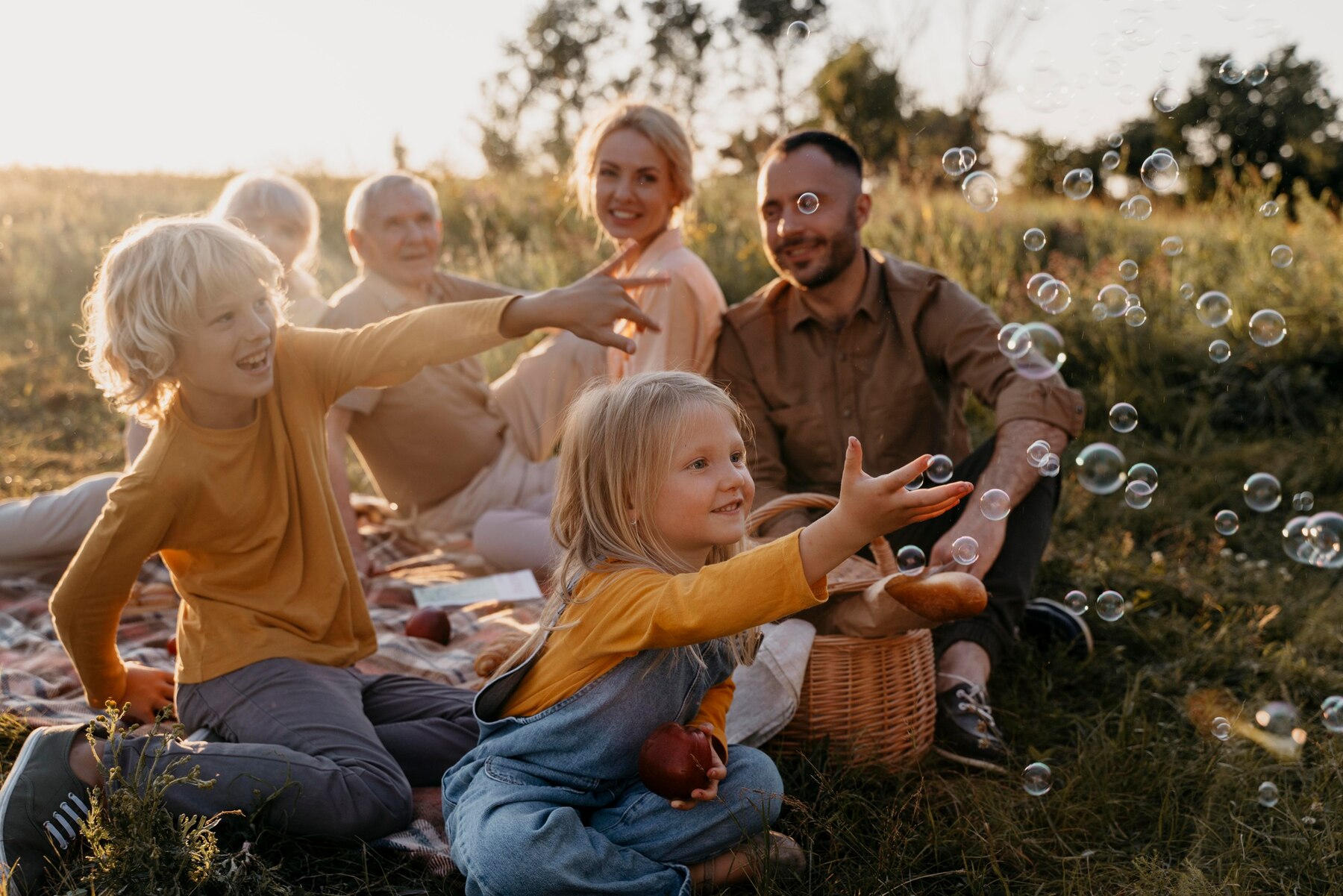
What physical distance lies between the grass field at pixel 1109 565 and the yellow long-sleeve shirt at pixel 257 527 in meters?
0.51

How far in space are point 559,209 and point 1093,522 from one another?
6105 mm

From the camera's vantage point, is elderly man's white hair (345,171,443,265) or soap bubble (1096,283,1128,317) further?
elderly man's white hair (345,171,443,265)

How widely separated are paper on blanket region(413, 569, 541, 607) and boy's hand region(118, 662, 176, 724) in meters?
1.03

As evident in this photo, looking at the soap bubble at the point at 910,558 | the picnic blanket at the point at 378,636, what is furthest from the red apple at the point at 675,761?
the soap bubble at the point at 910,558

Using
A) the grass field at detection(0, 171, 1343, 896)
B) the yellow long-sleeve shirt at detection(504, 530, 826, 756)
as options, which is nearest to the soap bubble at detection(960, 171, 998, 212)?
the grass field at detection(0, 171, 1343, 896)

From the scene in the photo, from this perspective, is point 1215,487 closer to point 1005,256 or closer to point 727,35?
point 1005,256

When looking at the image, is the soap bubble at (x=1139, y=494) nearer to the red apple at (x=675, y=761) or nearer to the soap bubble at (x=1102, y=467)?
the soap bubble at (x=1102, y=467)

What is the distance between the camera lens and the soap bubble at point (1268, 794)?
2430mm

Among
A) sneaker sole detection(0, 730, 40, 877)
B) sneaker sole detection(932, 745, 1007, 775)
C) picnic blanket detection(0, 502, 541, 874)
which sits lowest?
sneaker sole detection(932, 745, 1007, 775)

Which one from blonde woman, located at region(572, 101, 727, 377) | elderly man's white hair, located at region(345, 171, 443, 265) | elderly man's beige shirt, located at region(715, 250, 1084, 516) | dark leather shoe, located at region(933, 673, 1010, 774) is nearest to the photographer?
dark leather shoe, located at region(933, 673, 1010, 774)

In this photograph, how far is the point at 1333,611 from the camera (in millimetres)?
3650

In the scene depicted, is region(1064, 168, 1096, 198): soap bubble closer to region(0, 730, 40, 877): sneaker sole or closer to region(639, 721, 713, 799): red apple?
region(639, 721, 713, 799): red apple

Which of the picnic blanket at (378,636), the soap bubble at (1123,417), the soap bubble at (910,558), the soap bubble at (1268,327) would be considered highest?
the soap bubble at (1268,327)

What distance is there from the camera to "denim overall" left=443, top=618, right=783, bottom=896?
6.35 feet
